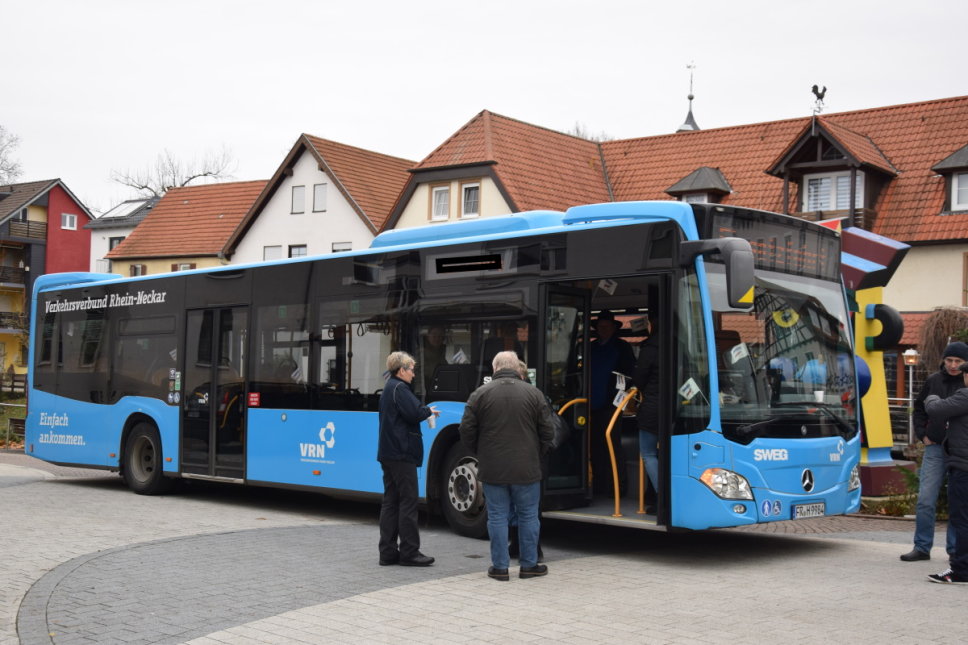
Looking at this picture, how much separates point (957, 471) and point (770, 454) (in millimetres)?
1451

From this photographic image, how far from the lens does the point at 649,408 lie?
10070mm

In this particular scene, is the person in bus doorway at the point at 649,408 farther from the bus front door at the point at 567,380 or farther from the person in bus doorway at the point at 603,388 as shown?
the person in bus doorway at the point at 603,388

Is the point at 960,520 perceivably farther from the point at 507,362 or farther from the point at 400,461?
the point at 400,461

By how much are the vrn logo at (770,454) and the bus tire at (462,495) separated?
2.88 meters

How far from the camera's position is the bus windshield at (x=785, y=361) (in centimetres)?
980

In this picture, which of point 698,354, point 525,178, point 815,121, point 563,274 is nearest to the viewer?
point 698,354

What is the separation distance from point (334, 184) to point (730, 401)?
3723 cm

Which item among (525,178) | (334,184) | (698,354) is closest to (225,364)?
(698,354)

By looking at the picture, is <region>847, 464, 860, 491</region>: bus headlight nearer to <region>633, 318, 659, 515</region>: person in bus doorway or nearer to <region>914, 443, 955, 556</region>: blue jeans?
<region>914, 443, 955, 556</region>: blue jeans

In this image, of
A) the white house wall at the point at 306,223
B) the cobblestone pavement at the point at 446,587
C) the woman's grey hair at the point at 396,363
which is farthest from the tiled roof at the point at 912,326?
the woman's grey hair at the point at 396,363

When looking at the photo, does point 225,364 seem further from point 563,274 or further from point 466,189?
point 466,189

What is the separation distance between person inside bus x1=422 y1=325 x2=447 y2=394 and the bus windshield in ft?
10.6

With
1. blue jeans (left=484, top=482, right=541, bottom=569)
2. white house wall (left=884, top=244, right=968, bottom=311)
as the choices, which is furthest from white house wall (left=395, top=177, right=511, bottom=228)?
blue jeans (left=484, top=482, right=541, bottom=569)

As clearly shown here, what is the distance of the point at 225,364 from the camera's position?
591 inches
